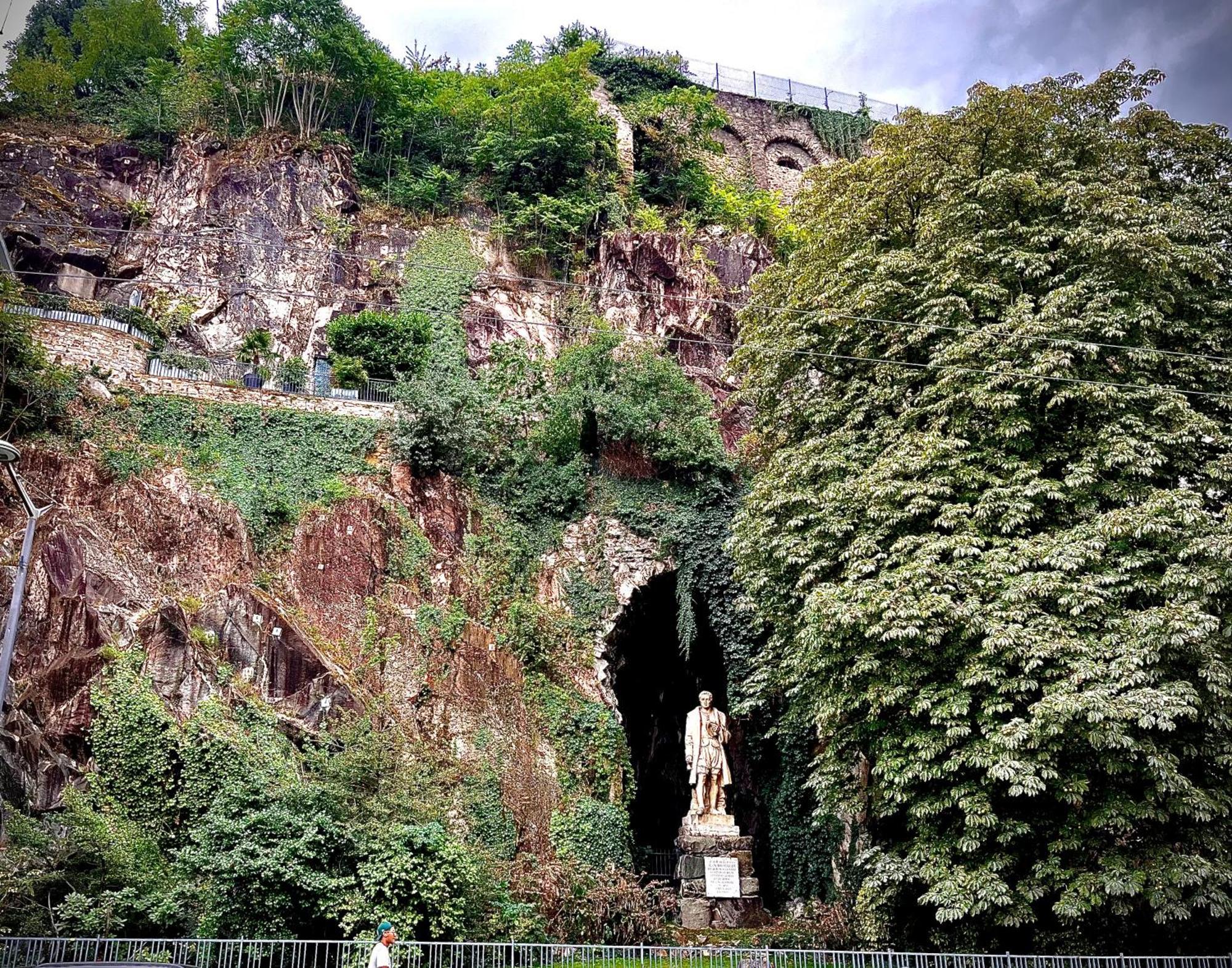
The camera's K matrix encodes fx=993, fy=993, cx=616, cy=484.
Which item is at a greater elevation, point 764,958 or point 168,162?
point 168,162

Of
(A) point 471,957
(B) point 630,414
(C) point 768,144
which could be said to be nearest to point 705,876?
(A) point 471,957

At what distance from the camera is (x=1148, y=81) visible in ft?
52.4

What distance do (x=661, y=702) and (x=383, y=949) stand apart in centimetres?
1243

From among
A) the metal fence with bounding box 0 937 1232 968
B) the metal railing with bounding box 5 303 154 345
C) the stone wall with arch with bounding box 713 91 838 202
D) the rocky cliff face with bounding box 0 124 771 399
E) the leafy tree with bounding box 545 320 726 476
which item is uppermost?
the stone wall with arch with bounding box 713 91 838 202

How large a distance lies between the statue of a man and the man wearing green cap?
7809 millimetres

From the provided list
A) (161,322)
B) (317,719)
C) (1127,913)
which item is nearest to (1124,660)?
(1127,913)

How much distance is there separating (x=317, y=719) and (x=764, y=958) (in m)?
7.80

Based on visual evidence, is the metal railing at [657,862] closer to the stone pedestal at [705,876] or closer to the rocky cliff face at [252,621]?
the stone pedestal at [705,876]

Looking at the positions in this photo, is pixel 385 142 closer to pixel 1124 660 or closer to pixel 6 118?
pixel 6 118

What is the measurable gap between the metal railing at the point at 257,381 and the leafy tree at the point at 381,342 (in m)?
0.58

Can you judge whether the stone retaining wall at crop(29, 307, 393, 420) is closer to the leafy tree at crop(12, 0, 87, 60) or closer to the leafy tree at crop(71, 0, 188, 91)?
the leafy tree at crop(71, 0, 188, 91)

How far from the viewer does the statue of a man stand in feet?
57.2

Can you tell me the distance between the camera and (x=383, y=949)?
33.4 feet

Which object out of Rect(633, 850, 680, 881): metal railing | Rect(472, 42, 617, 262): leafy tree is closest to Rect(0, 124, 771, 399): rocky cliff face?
Rect(472, 42, 617, 262): leafy tree
